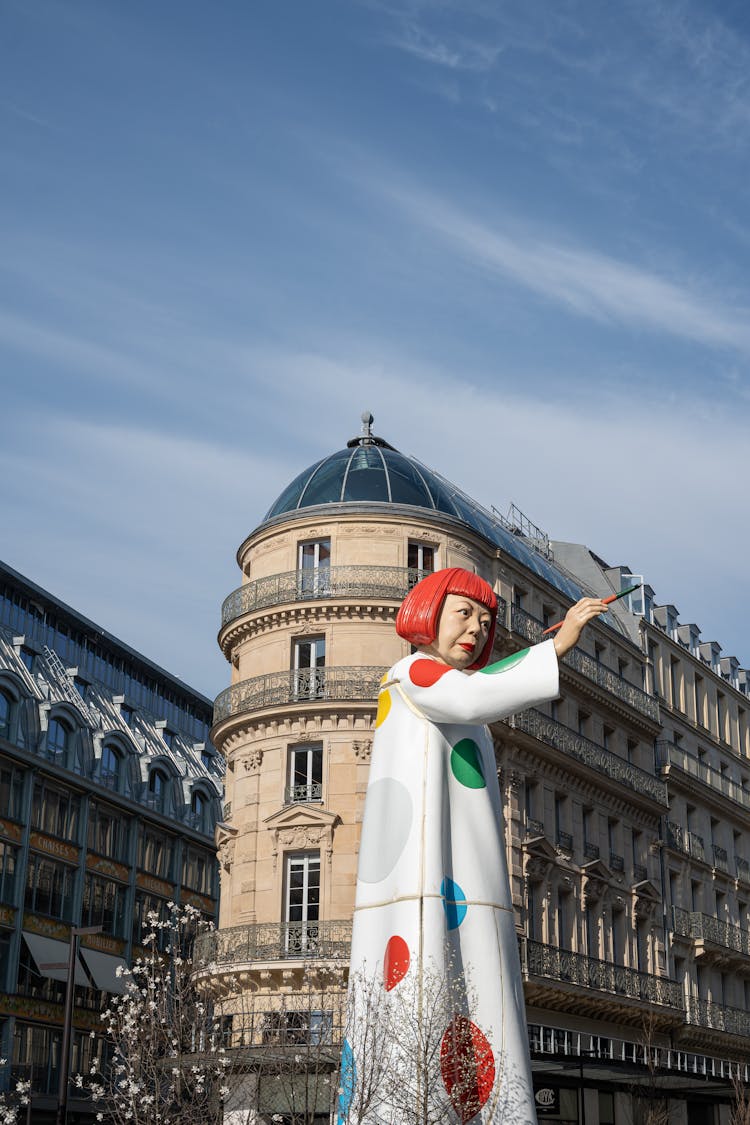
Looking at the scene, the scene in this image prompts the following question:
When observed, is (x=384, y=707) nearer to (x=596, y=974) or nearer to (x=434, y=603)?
(x=434, y=603)

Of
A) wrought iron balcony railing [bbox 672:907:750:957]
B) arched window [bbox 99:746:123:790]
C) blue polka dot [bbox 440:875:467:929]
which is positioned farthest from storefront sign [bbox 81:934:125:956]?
blue polka dot [bbox 440:875:467:929]

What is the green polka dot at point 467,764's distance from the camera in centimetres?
1197

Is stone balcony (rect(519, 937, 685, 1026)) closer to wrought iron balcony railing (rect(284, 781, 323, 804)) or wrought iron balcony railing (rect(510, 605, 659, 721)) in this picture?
wrought iron balcony railing (rect(284, 781, 323, 804))

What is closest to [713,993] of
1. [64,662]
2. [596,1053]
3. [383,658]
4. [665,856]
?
[665,856]

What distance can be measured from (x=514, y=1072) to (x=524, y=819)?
88.1 feet

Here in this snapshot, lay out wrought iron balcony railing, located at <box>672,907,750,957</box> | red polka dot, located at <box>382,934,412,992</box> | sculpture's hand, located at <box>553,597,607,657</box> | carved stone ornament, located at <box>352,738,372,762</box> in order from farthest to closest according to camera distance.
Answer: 1. wrought iron balcony railing, located at <box>672,907,750,957</box>
2. carved stone ornament, located at <box>352,738,372,762</box>
3. red polka dot, located at <box>382,934,412,992</box>
4. sculpture's hand, located at <box>553,597,607,657</box>

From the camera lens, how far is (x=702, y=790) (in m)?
50.2

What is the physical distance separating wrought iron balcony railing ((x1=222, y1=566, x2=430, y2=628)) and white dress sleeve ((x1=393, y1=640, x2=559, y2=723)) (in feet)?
73.7

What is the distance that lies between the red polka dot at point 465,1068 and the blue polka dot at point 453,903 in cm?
74

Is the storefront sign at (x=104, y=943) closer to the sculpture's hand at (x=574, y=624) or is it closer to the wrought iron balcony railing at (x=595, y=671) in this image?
the wrought iron balcony railing at (x=595, y=671)

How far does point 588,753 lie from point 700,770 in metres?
11.0

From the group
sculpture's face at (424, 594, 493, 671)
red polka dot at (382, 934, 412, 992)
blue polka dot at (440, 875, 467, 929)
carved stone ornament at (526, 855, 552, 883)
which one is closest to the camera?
red polka dot at (382, 934, 412, 992)

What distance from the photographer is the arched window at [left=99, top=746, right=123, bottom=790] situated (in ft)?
180

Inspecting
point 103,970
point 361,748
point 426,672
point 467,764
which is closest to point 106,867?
point 103,970
